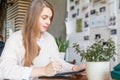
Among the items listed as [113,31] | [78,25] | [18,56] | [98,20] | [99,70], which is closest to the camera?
[99,70]

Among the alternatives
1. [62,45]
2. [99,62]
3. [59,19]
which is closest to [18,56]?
[99,62]

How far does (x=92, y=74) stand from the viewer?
107cm

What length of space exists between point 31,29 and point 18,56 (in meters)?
0.16

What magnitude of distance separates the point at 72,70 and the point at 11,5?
11.1 feet

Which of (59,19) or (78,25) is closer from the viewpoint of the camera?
(78,25)

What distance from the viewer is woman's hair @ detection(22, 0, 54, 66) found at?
3.92 feet

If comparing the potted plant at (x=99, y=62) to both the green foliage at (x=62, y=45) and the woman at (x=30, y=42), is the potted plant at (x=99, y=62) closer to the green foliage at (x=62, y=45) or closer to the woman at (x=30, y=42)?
the woman at (x=30, y=42)

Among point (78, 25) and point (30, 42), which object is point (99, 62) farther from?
point (78, 25)

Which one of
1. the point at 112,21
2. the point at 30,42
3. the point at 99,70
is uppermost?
the point at 112,21

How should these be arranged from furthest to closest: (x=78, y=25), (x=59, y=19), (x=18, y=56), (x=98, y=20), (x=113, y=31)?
1. (x=59, y=19)
2. (x=78, y=25)
3. (x=98, y=20)
4. (x=113, y=31)
5. (x=18, y=56)

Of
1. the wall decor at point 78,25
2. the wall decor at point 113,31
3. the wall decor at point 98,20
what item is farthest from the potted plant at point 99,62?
the wall decor at point 78,25

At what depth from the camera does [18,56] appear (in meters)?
1.17

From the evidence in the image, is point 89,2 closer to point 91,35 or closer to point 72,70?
point 91,35

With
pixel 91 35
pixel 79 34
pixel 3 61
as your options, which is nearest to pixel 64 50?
pixel 79 34
